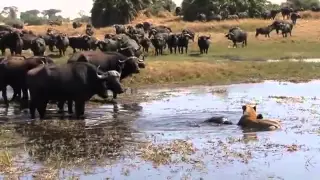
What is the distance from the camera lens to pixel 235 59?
1361 inches

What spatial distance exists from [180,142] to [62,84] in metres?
4.61

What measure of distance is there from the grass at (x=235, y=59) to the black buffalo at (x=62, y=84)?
823 cm

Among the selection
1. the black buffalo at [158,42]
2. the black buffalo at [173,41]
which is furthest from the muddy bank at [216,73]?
the black buffalo at [173,41]

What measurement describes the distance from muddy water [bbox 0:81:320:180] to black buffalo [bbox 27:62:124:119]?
27.6 inches

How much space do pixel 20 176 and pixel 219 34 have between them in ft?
129

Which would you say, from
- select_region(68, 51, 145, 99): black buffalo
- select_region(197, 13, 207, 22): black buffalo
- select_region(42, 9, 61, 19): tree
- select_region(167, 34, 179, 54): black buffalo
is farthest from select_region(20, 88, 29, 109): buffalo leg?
select_region(42, 9, 61, 19): tree

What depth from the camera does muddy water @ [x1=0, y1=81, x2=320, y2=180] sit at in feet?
35.7

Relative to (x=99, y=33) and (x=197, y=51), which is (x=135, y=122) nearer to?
(x=197, y=51)

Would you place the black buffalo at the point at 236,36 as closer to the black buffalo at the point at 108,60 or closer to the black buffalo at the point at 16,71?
the black buffalo at the point at 108,60

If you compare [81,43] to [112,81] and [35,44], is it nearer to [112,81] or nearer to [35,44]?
[35,44]

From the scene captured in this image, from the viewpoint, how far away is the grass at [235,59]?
88.3ft

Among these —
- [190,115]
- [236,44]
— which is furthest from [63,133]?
[236,44]

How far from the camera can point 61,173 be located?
10578 millimetres

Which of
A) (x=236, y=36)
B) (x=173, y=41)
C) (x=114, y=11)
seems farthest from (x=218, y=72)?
(x=114, y=11)
